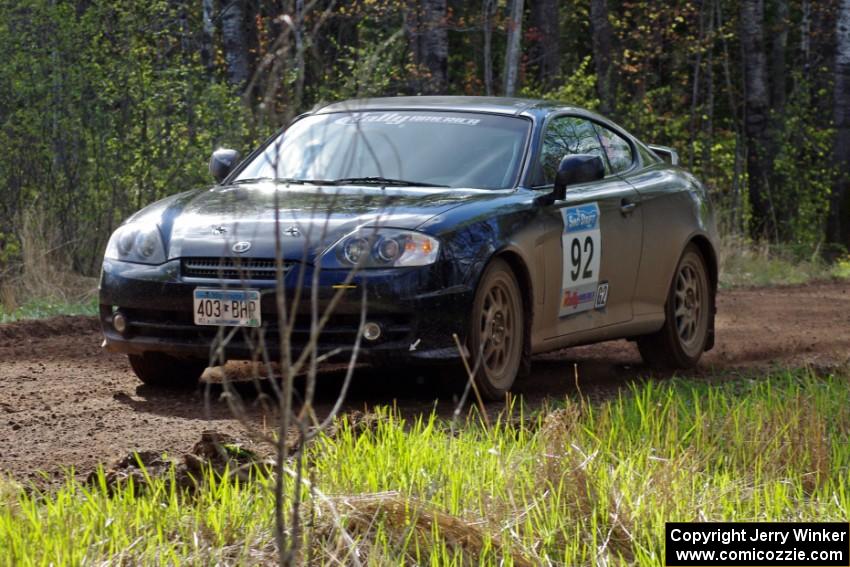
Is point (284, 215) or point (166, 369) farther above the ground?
point (284, 215)

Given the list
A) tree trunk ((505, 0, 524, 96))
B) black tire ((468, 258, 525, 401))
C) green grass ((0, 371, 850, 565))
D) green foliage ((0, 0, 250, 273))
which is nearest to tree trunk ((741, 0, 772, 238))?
tree trunk ((505, 0, 524, 96))

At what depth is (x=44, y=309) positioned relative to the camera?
1235 cm

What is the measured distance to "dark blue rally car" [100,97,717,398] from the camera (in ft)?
23.6

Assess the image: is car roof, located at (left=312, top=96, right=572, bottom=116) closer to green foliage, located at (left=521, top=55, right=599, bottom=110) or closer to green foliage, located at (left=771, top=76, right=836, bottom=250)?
green foliage, located at (left=521, top=55, right=599, bottom=110)

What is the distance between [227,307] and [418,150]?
1546 mm

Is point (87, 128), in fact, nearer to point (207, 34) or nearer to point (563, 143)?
point (563, 143)

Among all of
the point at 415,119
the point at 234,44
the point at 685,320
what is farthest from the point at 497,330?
the point at 234,44

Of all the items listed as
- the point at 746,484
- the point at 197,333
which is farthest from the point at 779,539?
the point at 197,333

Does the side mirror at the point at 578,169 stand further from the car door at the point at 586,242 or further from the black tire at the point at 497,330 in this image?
the black tire at the point at 497,330

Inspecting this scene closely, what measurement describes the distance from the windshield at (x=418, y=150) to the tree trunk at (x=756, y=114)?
48.5 feet

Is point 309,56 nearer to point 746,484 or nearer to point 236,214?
point 236,214

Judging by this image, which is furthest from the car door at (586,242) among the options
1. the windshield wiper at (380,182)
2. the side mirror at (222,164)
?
the side mirror at (222,164)

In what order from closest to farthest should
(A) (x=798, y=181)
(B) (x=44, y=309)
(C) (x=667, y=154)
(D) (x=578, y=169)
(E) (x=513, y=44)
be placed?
(D) (x=578, y=169) → (C) (x=667, y=154) → (B) (x=44, y=309) → (E) (x=513, y=44) → (A) (x=798, y=181)

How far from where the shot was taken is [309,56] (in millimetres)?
27172
